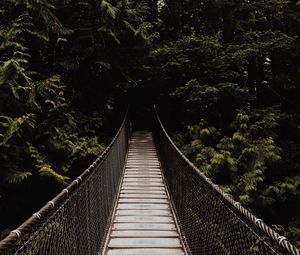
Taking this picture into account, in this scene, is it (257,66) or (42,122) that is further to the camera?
(257,66)

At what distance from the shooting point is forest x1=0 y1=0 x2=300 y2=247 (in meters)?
7.57

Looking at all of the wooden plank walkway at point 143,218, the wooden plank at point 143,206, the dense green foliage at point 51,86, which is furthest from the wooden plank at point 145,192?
the dense green foliage at point 51,86

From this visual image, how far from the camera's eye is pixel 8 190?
775 cm

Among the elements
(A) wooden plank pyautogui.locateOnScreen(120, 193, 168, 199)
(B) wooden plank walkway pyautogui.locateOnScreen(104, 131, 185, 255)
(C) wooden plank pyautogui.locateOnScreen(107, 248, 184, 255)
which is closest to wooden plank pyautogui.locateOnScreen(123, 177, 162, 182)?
(B) wooden plank walkway pyautogui.locateOnScreen(104, 131, 185, 255)

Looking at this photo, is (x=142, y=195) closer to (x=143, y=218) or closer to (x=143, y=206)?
(x=143, y=206)

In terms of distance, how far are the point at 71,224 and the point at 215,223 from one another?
124 cm

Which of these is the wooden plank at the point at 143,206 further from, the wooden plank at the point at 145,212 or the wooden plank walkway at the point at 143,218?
the wooden plank at the point at 145,212

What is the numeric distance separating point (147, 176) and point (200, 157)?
1532 millimetres

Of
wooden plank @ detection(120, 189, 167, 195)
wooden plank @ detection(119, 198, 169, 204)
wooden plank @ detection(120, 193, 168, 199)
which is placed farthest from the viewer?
wooden plank @ detection(120, 189, 167, 195)

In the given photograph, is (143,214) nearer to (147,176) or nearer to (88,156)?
(147,176)

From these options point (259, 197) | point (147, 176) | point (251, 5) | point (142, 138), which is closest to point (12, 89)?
point (147, 176)

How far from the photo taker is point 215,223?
3.13 m

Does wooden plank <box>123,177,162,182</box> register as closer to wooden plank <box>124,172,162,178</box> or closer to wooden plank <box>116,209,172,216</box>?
wooden plank <box>124,172,162,178</box>

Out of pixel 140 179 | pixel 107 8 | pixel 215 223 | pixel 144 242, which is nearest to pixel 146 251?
pixel 144 242
